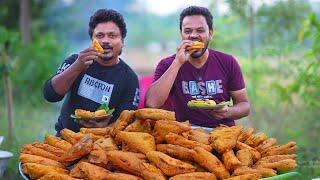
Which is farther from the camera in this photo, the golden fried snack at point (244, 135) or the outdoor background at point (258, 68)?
the outdoor background at point (258, 68)

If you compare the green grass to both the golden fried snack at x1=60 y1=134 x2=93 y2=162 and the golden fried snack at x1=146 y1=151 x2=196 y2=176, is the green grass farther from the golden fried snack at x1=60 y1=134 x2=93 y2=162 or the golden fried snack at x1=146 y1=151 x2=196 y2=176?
the golden fried snack at x1=146 y1=151 x2=196 y2=176

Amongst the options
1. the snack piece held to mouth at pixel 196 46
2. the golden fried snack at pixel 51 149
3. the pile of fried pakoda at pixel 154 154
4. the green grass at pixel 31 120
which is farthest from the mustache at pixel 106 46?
the green grass at pixel 31 120

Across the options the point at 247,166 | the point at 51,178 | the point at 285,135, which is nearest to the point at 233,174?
the point at 247,166

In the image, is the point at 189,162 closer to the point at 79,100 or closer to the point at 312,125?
the point at 79,100

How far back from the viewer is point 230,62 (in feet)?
15.3

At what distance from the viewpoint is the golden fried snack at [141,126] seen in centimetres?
333

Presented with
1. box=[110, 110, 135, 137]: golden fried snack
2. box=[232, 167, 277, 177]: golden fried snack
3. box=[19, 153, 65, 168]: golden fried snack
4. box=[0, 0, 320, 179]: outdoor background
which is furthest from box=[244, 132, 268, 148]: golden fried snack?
box=[0, 0, 320, 179]: outdoor background

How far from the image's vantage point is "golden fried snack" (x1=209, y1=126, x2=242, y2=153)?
319 cm

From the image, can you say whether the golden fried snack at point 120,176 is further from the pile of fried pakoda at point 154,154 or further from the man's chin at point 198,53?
the man's chin at point 198,53

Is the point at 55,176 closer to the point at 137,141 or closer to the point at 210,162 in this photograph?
the point at 137,141

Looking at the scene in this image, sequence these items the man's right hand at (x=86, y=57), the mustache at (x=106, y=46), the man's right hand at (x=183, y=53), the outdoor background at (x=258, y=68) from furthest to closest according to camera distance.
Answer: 1. the outdoor background at (x=258, y=68)
2. the mustache at (x=106, y=46)
3. the man's right hand at (x=183, y=53)
4. the man's right hand at (x=86, y=57)

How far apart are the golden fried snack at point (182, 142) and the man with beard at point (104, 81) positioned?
1105 mm

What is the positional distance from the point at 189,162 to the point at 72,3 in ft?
44.1

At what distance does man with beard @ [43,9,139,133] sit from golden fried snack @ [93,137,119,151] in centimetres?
95
